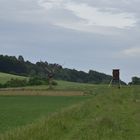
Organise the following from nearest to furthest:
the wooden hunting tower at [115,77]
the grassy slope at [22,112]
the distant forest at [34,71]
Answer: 1. the grassy slope at [22,112]
2. the wooden hunting tower at [115,77]
3. the distant forest at [34,71]

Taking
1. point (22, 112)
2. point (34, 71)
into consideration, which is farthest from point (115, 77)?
point (34, 71)

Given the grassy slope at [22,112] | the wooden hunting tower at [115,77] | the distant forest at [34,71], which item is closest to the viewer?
the grassy slope at [22,112]

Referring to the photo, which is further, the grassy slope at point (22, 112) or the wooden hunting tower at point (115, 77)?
the wooden hunting tower at point (115, 77)

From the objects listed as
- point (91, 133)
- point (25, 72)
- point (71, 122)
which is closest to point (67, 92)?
point (71, 122)

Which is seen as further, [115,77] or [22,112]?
[115,77]

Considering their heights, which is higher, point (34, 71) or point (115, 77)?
point (34, 71)

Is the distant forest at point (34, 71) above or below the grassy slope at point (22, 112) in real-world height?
above

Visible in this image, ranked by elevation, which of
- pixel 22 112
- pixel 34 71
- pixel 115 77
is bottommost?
pixel 22 112

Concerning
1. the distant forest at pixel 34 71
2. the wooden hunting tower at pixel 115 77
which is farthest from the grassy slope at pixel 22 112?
the distant forest at pixel 34 71

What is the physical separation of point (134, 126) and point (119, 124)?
1.76 ft

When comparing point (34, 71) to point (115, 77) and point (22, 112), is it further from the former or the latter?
point (22, 112)

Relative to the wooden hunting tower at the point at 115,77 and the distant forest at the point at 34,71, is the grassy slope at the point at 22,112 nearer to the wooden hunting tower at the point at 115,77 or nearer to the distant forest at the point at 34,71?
the wooden hunting tower at the point at 115,77

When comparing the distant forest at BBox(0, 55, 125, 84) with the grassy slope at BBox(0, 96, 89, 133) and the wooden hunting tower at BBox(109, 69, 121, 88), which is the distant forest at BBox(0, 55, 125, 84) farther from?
the grassy slope at BBox(0, 96, 89, 133)

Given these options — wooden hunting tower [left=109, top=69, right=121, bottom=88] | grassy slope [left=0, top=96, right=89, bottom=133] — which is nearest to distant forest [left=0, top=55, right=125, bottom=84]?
wooden hunting tower [left=109, top=69, right=121, bottom=88]
